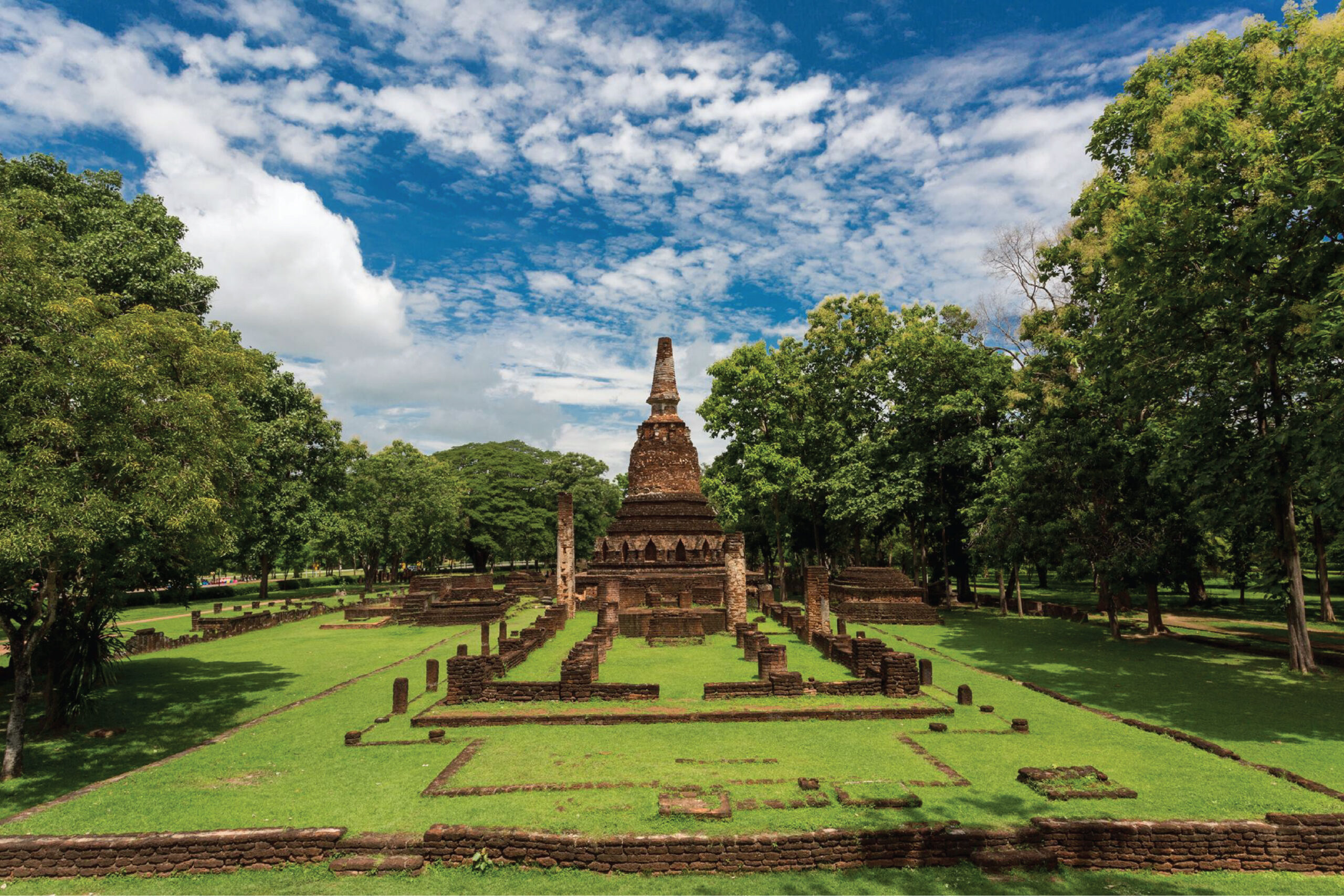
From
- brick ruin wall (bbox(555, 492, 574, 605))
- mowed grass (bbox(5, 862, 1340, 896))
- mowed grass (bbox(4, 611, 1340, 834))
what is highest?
brick ruin wall (bbox(555, 492, 574, 605))

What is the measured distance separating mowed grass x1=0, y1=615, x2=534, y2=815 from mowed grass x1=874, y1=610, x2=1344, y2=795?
48.6 feet

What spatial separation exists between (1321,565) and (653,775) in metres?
20.2

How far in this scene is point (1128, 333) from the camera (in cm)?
1636

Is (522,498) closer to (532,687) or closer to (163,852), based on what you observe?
(532,687)

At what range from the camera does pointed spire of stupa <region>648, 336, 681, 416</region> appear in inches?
1420

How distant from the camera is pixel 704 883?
6.32 meters

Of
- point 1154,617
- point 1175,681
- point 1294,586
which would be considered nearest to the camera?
point 1175,681

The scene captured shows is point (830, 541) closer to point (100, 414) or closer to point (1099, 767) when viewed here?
point (1099, 767)

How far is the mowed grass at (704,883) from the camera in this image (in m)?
6.19

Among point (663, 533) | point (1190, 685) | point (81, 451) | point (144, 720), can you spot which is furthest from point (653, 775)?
point (663, 533)

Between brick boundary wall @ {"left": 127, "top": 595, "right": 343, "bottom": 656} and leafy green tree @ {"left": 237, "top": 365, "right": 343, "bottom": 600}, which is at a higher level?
leafy green tree @ {"left": 237, "top": 365, "right": 343, "bottom": 600}

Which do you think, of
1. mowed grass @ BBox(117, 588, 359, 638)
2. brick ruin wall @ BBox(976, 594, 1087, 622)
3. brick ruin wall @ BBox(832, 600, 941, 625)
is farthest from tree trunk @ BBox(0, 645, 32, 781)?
brick ruin wall @ BBox(976, 594, 1087, 622)

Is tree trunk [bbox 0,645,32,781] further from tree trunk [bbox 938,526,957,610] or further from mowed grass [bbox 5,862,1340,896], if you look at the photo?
tree trunk [bbox 938,526,957,610]

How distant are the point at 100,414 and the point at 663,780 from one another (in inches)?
342
